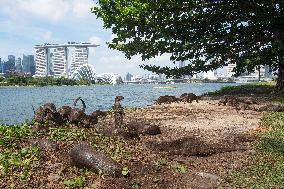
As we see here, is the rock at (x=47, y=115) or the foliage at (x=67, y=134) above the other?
the rock at (x=47, y=115)

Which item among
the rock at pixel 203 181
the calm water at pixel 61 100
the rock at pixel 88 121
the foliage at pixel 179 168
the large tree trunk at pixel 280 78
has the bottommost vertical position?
the calm water at pixel 61 100

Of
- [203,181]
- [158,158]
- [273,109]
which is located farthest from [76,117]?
[273,109]

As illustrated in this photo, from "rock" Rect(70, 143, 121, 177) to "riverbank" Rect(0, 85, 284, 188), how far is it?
0.49 feet

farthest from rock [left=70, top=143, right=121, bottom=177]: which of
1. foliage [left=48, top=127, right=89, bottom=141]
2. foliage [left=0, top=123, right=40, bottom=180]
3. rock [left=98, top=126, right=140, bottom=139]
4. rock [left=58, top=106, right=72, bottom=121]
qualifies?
rock [left=58, top=106, right=72, bottom=121]

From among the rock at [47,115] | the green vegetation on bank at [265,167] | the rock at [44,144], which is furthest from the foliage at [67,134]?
the green vegetation on bank at [265,167]

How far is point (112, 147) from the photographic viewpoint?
14094mm

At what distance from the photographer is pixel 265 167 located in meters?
12.1

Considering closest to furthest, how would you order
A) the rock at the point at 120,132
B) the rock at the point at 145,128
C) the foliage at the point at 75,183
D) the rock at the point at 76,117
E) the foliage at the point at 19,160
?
the foliage at the point at 75,183
the foliage at the point at 19,160
the rock at the point at 120,132
the rock at the point at 145,128
the rock at the point at 76,117

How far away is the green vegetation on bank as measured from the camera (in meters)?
10.9

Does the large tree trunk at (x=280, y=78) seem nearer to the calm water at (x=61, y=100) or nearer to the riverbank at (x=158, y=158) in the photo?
the calm water at (x=61, y=100)

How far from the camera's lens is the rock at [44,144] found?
13305mm

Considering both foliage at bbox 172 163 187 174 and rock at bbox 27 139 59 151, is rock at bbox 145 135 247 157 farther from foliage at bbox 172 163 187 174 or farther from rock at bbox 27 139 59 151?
rock at bbox 27 139 59 151

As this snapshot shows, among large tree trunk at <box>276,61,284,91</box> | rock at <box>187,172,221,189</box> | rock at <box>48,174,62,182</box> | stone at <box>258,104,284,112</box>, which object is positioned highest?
large tree trunk at <box>276,61,284,91</box>

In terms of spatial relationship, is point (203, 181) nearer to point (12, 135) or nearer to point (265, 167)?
point (265, 167)
